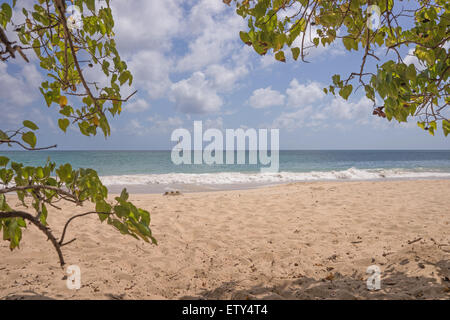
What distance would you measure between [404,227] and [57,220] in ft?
18.9

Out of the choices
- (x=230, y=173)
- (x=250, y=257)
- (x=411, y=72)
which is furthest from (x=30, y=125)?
(x=230, y=173)

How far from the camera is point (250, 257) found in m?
3.37

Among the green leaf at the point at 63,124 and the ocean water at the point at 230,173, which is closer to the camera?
the green leaf at the point at 63,124

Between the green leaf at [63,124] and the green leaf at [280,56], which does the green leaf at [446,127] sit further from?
the green leaf at [63,124]

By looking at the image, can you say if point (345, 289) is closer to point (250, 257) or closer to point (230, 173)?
point (250, 257)

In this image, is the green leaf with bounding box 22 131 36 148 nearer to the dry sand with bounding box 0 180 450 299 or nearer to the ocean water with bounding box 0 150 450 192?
the ocean water with bounding box 0 150 450 192

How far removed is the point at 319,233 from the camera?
4141 millimetres

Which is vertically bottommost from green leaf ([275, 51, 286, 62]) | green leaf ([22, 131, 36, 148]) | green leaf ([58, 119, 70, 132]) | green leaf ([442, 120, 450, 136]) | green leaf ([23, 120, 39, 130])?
green leaf ([22, 131, 36, 148])

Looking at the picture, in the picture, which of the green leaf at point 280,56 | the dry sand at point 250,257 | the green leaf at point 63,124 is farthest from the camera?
the dry sand at point 250,257

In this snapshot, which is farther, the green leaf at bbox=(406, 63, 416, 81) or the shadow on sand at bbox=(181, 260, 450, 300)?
the shadow on sand at bbox=(181, 260, 450, 300)

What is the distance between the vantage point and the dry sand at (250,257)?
7.93 ft

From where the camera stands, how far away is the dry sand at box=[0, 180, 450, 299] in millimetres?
2416

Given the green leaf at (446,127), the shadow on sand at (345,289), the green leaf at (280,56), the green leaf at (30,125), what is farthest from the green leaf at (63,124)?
the green leaf at (446,127)

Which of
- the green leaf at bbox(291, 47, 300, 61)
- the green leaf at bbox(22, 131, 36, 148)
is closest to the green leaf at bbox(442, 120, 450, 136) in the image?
the green leaf at bbox(291, 47, 300, 61)
